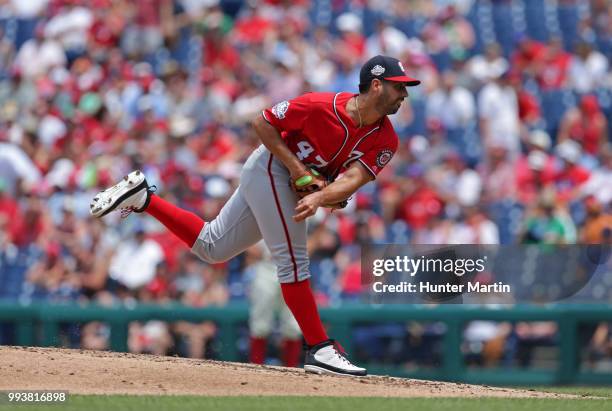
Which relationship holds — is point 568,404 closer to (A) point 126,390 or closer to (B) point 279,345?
(A) point 126,390

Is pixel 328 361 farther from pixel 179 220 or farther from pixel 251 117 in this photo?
pixel 251 117

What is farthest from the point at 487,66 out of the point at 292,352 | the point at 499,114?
the point at 292,352

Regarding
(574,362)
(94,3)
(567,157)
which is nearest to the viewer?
(574,362)

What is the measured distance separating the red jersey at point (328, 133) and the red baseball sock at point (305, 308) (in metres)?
0.63

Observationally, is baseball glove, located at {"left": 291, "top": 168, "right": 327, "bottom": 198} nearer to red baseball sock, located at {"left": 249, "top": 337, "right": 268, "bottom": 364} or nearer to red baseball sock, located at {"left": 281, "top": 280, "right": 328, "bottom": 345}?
red baseball sock, located at {"left": 281, "top": 280, "right": 328, "bottom": 345}

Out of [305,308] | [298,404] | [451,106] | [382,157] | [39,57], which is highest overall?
[39,57]

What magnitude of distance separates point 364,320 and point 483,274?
1.67 m

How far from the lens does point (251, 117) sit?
12289 millimetres

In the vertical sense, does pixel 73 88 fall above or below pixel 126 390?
above

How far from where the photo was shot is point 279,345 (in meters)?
10.2

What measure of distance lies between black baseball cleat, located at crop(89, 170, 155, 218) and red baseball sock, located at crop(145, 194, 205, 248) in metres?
0.06

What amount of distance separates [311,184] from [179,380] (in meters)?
1.14

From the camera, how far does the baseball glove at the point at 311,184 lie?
6332 mm

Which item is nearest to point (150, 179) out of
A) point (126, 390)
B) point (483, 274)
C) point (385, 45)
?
point (385, 45)
